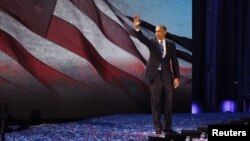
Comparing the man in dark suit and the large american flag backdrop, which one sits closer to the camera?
the man in dark suit

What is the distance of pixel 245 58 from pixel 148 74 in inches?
154

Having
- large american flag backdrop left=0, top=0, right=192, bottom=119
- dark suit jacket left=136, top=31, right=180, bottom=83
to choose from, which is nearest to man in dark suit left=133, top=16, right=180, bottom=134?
dark suit jacket left=136, top=31, right=180, bottom=83

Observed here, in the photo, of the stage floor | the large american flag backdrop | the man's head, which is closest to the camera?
the stage floor

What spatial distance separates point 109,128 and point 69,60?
1.58 m

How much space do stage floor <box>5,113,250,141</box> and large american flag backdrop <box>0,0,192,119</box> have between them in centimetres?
37

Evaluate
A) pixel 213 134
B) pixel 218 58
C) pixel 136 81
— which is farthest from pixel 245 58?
pixel 213 134

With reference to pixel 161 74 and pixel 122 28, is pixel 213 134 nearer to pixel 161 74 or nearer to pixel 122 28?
pixel 161 74

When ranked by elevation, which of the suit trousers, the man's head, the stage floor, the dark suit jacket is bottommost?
the stage floor

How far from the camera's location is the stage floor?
18.2 ft

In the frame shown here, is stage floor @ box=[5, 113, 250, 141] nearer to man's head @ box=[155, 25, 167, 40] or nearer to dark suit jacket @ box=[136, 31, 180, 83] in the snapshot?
dark suit jacket @ box=[136, 31, 180, 83]

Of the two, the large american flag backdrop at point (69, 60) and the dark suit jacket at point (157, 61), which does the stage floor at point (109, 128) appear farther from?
the dark suit jacket at point (157, 61)

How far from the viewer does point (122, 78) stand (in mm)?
8016

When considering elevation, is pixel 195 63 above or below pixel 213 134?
above

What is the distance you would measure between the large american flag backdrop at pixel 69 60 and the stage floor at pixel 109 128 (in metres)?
0.37
